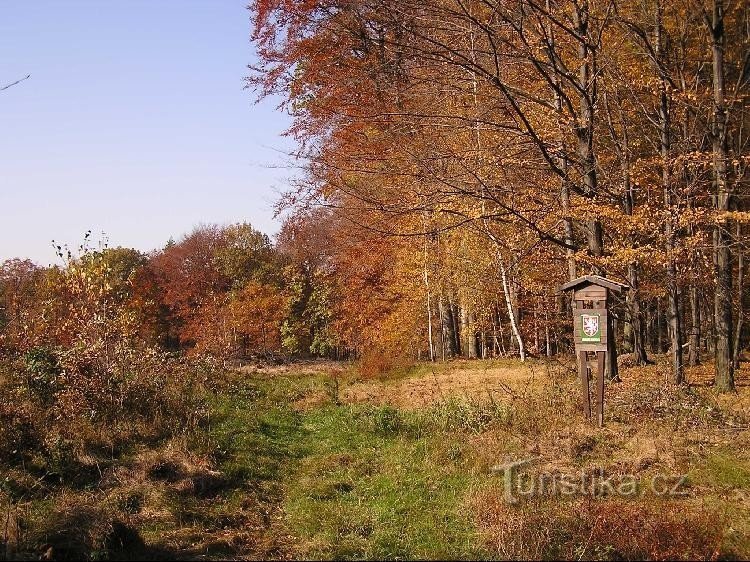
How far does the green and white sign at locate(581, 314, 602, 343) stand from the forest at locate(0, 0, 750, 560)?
4.54 feet

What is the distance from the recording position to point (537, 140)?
11.5m

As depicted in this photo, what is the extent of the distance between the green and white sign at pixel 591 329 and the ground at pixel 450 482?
1390 mm

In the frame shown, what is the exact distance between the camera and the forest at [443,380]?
21.6 feet

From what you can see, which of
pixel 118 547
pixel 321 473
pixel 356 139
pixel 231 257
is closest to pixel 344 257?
pixel 356 139

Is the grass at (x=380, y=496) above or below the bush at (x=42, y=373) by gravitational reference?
below

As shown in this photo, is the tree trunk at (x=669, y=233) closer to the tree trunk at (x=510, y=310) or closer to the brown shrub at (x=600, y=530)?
the tree trunk at (x=510, y=310)

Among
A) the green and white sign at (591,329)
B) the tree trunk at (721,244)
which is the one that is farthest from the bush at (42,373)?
the tree trunk at (721,244)

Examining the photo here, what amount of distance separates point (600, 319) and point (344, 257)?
2329 cm

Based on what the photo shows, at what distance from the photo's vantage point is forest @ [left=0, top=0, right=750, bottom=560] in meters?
6.60

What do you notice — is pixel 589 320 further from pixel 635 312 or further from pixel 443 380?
pixel 443 380

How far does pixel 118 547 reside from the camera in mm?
5973

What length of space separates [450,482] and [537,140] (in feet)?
22.1

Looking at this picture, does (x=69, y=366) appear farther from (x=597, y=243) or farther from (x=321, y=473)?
(x=597, y=243)

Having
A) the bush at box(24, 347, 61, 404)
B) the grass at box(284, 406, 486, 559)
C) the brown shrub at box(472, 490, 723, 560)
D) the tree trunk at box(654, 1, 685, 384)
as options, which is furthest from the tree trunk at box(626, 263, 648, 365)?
the bush at box(24, 347, 61, 404)
